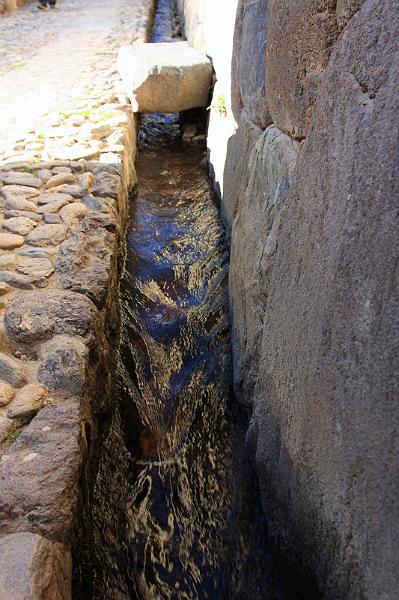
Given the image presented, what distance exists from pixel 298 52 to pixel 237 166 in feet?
6.22

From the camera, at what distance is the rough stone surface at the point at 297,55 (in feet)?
5.92

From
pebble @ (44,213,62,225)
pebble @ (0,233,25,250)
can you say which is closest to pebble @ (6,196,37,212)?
pebble @ (44,213,62,225)

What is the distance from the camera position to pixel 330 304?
1581 mm

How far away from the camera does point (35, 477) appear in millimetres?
1874

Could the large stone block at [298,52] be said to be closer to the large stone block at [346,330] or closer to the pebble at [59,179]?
the large stone block at [346,330]

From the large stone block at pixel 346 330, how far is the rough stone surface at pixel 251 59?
3.67 ft

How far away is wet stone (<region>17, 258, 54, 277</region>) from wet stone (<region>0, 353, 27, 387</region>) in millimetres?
736

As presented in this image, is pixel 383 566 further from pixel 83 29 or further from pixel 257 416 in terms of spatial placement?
pixel 83 29

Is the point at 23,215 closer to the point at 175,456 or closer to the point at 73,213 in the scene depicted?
the point at 73,213

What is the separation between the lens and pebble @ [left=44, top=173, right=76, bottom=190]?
420cm

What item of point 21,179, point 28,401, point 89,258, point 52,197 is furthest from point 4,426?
point 21,179

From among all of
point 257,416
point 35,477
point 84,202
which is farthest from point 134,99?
point 35,477

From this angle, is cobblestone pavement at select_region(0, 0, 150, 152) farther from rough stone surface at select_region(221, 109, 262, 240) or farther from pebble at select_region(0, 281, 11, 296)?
pebble at select_region(0, 281, 11, 296)

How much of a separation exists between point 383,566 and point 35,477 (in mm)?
1112
